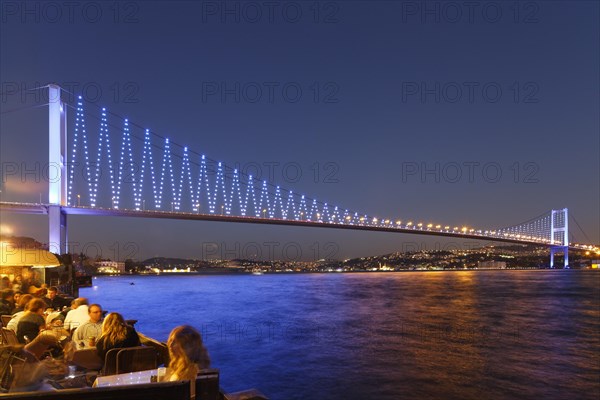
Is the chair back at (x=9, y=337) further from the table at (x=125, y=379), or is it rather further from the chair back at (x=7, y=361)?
the table at (x=125, y=379)

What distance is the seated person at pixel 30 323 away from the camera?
5.36 meters

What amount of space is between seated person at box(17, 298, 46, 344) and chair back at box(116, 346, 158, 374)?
170 cm

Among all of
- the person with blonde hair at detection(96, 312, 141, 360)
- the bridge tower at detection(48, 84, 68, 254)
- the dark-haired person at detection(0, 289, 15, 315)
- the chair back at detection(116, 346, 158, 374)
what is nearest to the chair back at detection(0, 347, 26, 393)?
the person with blonde hair at detection(96, 312, 141, 360)

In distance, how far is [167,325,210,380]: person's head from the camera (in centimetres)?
276

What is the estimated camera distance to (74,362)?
464 cm

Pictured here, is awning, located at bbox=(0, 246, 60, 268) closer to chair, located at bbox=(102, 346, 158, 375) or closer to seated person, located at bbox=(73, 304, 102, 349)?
seated person, located at bbox=(73, 304, 102, 349)

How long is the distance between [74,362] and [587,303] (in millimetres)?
31963

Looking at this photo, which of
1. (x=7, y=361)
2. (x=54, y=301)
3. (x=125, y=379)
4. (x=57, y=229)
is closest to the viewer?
(x=125, y=379)

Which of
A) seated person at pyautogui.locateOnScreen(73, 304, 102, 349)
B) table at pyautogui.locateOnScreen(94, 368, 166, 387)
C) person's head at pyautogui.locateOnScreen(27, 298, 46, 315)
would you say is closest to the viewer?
table at pyautogui.locateOnScreen(94, 368, 166, 387)

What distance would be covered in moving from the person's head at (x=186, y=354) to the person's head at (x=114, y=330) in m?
1.69

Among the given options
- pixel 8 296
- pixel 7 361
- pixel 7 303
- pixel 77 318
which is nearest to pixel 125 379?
pixel 7 361

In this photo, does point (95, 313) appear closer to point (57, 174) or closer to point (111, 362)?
point (111, 362)

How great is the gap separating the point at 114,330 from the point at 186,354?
1809 mm

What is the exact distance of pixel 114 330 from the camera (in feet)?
14.2
